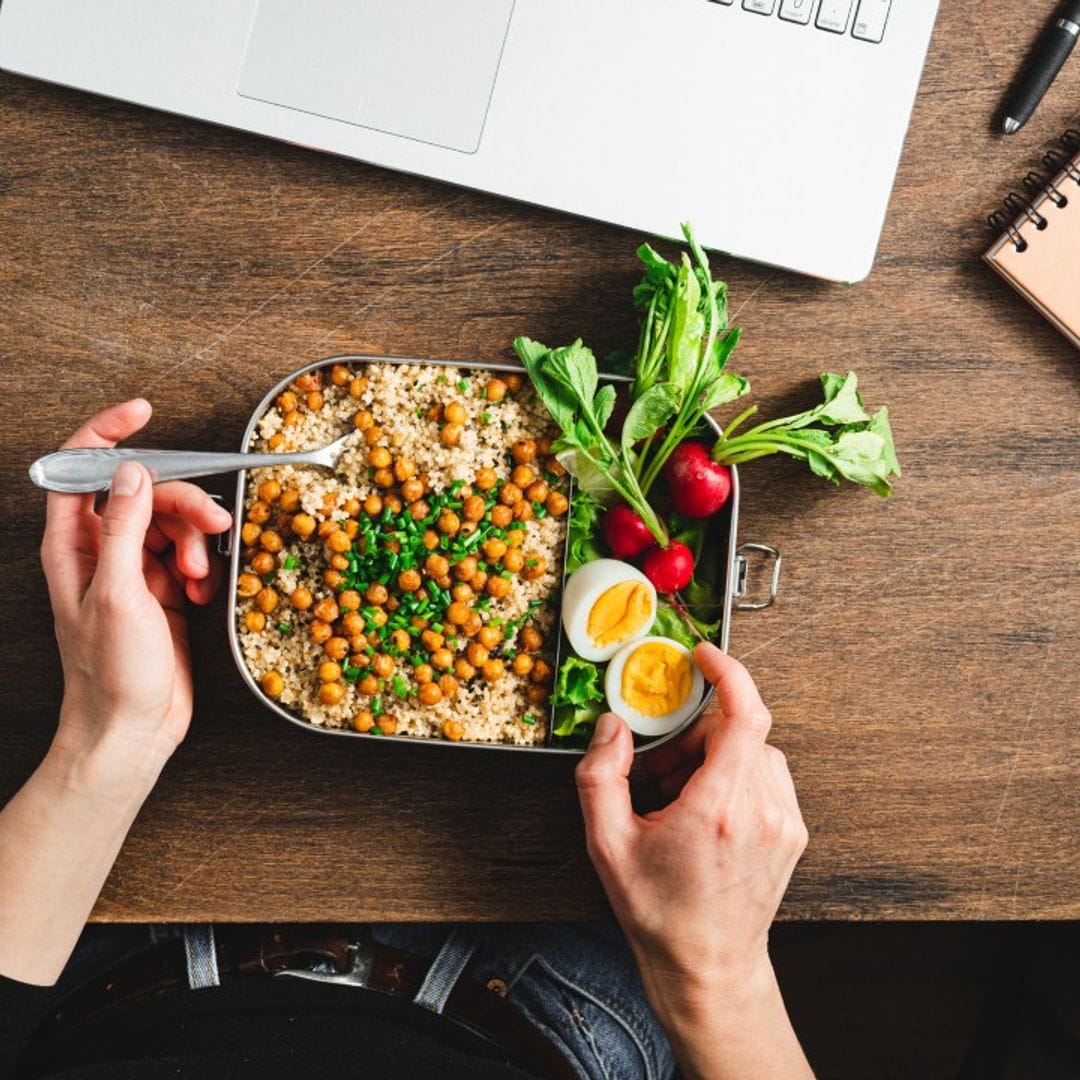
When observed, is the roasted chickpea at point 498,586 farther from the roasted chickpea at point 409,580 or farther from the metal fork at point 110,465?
the metal fork at point 110,465

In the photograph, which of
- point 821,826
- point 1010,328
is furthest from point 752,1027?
point 1010,328

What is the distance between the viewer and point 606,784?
109 centimetres

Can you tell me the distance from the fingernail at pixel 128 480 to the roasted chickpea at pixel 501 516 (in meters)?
0.35

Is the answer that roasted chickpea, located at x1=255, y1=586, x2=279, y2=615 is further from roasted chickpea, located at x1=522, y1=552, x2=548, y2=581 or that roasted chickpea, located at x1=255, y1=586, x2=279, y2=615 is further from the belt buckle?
the belt buckle

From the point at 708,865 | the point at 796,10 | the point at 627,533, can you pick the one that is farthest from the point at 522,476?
the point at 796,10

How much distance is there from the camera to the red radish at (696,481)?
113 cm

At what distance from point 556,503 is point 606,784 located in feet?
0.99

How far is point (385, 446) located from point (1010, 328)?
745 mm

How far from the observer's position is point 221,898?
3.93ft

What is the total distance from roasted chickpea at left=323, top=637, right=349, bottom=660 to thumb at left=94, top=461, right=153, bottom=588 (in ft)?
0.68

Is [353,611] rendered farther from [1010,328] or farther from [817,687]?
[1010,328]

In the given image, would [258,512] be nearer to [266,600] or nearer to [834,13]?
[266,600]

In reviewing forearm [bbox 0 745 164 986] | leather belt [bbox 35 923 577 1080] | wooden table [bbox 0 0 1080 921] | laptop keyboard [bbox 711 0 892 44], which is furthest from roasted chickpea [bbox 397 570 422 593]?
laptop keyboard [bbox 711 0 892 44]

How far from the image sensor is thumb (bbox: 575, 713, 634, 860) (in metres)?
1.09
